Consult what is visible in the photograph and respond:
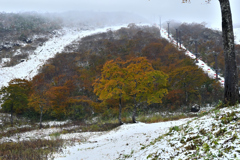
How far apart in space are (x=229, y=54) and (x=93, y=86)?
75.0ft

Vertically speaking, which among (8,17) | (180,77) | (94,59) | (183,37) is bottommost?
(180,77)

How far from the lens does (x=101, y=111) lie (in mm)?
23078

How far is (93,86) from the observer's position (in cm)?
2680

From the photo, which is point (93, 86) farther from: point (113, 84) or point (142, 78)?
point (142, 78)

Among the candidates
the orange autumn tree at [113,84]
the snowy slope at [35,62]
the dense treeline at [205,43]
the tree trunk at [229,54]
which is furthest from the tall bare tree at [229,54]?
the snowy slope at [35,62]

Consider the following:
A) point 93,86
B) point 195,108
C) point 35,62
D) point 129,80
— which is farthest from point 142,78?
Result: point 35,62

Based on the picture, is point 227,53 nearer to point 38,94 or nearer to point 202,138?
point 202,138

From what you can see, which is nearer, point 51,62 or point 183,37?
point 51,62

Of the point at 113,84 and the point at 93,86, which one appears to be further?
the point at 93,86

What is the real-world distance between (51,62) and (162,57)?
24.7m

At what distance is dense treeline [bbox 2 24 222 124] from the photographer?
69.5 ft

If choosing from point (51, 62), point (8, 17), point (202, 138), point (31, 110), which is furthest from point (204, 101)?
point (8, 17)

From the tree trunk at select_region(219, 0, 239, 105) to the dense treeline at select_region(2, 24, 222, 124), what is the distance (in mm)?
8628

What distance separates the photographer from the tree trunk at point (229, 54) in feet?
18.3
